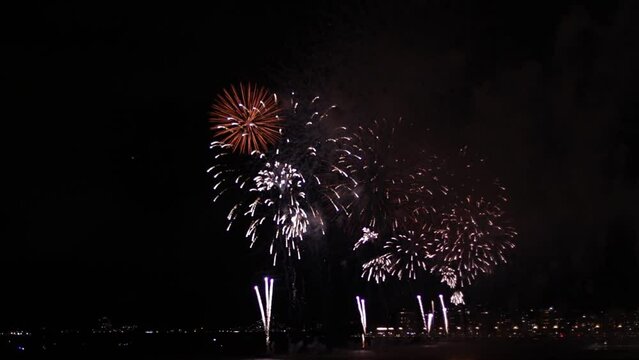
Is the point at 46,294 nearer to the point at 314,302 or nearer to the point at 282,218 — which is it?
the point at 314,302

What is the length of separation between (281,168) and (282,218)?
2.43 m

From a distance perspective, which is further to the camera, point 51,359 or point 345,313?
point 345,313

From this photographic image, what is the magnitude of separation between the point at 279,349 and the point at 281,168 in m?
15.2

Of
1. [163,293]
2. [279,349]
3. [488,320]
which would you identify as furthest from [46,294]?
[279,349]

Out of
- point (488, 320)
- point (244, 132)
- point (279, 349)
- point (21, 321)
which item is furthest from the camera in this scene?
point (21, 321)

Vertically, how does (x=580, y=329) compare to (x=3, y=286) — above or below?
below

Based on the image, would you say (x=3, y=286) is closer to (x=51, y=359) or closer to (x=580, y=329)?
(x=51, y=359)

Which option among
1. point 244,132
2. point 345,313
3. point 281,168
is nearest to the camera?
point 244,132

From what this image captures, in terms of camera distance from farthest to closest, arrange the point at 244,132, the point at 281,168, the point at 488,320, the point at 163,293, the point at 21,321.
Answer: the point at 163,293, the point at 21,321, the point at 488,320, the point at 281,168, the point at 244,132

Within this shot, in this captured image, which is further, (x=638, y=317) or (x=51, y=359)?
(x=638, y=317)

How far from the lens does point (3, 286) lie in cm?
9912

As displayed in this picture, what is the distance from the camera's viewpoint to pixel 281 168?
3388 centimetres

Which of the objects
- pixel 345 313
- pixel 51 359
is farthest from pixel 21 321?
pixel 51 359

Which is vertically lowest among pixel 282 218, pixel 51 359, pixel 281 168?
pixel 51 359
